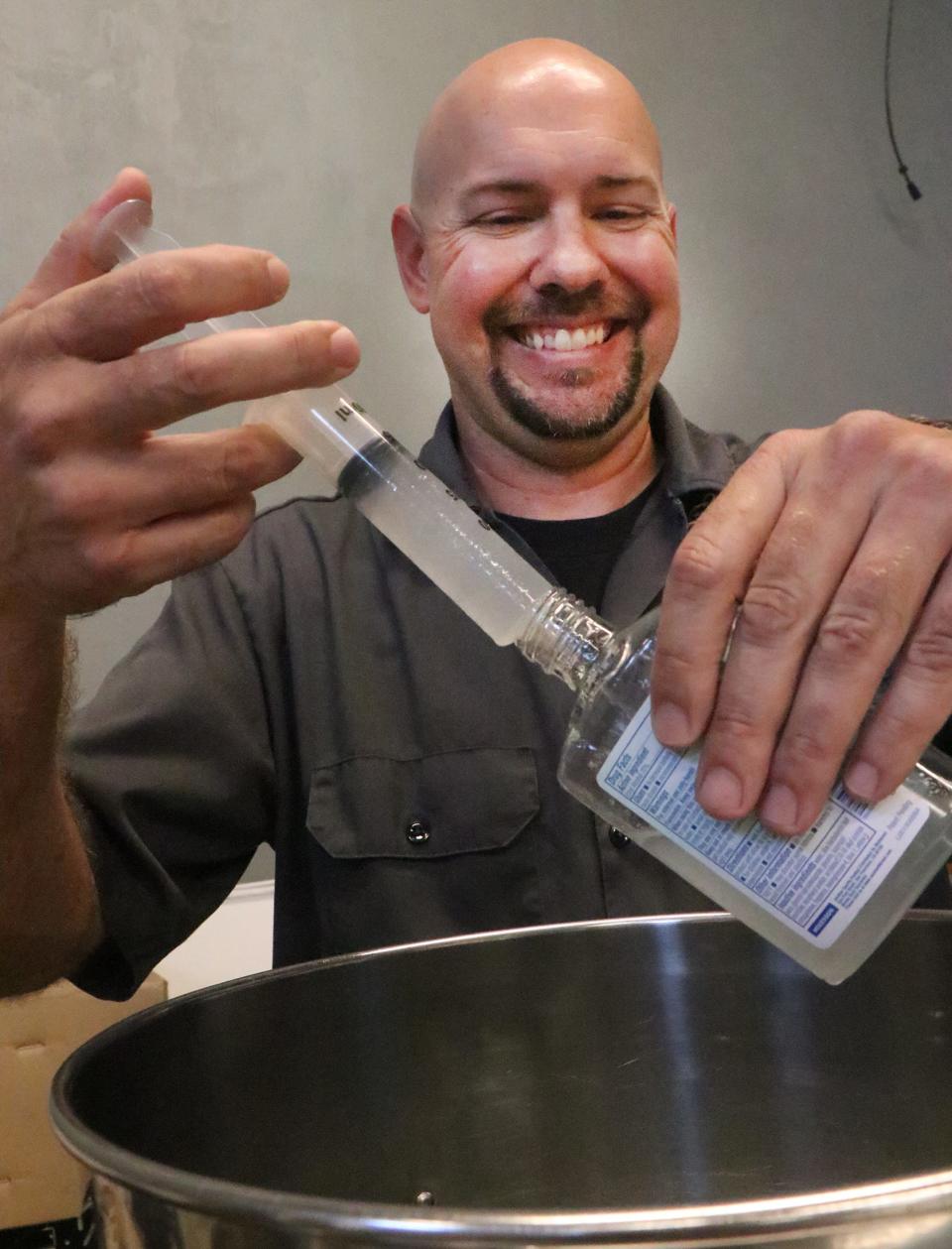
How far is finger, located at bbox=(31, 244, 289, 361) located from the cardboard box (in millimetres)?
974

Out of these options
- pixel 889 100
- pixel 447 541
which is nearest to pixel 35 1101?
pixel 447 541

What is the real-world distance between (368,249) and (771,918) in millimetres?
1478

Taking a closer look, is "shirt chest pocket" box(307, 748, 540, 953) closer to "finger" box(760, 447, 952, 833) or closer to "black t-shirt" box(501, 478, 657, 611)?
"black t-shirt" box(501, 478, 657, 611)

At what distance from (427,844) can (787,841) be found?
511 mm

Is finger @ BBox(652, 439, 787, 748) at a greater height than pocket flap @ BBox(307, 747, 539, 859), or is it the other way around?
finger @ BBox(652, 439, 787, 748)

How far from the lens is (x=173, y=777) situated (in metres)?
0.82

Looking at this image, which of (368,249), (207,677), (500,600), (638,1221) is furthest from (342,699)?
(368,249)

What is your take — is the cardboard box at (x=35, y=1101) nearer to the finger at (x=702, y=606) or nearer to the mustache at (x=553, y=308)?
the mustache at (x=553, y=308)

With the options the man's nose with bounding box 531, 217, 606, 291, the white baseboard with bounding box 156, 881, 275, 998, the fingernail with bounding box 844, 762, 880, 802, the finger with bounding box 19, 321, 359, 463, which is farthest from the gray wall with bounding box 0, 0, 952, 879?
the fingernail with bounding box 844, 762, 880, 802

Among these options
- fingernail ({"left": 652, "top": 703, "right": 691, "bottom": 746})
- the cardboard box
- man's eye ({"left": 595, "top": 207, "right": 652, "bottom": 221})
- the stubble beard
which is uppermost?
man's eye ({"left": 595, "top": 207, "right": 652, "bottom": 221})

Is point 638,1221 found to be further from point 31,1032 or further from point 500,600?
point 31,1032

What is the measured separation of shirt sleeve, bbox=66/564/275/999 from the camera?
761mm

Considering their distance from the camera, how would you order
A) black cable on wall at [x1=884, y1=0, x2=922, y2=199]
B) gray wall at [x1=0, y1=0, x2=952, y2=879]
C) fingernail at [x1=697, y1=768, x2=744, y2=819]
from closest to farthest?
fingernail at [x1=697, y1=768, x2=744, y2=819], gray wall at [x1=0, y1=0, x2=952, y2=879], black cable on wall at [x1=884, y1=0, x2=922, y2=199]

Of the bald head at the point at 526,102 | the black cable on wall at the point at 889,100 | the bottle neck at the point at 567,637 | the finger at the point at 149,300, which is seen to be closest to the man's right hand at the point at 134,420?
the finger at the point at 149,300
